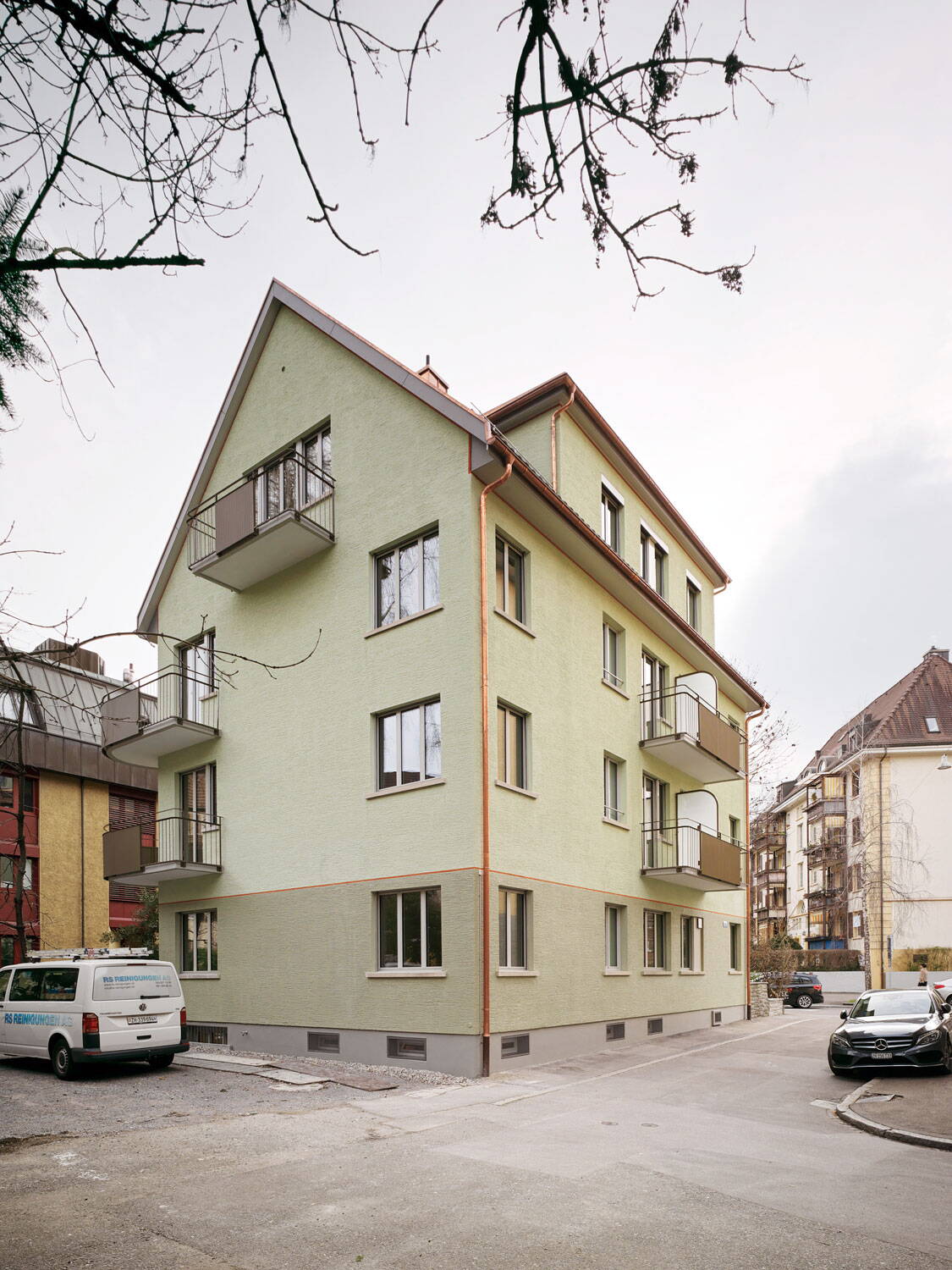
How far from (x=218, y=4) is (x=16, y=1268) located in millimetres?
6564

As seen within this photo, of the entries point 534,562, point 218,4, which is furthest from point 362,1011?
point 218,4

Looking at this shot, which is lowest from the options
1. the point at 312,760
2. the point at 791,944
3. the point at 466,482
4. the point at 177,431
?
the point at 791,944

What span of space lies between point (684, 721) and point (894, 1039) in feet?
29.2

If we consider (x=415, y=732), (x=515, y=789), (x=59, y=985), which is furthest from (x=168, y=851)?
(x=515, y=789)

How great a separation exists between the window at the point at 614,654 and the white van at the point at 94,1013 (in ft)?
32.9

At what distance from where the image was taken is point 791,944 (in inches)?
2345

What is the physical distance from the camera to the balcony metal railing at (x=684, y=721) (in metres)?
22.3

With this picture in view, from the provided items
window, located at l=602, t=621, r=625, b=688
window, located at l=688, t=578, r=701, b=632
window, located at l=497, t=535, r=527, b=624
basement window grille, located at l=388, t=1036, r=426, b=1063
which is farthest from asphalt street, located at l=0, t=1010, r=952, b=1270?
window, located at l=688, t=578, r=701, b=632

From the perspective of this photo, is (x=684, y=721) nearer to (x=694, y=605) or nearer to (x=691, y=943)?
(x=694, y=605)

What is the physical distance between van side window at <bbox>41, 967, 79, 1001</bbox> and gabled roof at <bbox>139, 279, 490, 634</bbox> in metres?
9.67

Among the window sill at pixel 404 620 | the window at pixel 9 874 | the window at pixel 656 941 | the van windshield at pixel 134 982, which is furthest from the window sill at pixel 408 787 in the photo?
the window at pixel 9 874

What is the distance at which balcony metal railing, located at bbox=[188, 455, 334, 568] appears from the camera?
18.7m

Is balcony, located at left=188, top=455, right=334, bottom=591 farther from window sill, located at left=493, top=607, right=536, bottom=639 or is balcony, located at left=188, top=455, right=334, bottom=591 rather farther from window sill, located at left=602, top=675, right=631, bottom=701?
window sill, located at left=602, top=675, right=631, bottom=701

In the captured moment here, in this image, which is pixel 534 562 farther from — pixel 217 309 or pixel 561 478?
pixel 217 309
